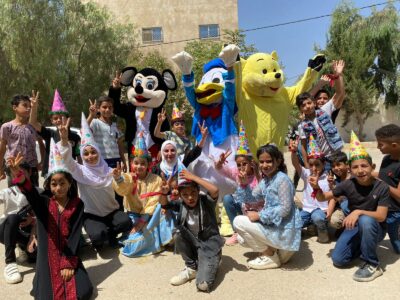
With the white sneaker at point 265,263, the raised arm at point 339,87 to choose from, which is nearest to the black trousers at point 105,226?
the white sneaker at point 265,263

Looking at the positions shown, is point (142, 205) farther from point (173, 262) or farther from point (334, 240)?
point (334, 240)

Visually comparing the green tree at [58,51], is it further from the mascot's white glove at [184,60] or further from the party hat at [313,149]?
the party hat at [313,149]

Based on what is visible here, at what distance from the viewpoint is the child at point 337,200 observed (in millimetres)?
3894

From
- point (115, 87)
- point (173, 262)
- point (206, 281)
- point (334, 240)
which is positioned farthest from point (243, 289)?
point (115, 87)

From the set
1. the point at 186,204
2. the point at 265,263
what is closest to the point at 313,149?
the point at 265,263

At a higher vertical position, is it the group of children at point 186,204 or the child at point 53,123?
the child at point 53,123

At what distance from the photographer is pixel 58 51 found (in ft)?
49.0

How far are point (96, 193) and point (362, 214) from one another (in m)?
2.77

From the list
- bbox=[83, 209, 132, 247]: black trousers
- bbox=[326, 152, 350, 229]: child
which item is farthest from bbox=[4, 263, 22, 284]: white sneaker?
bbox=[326, 152, 350, 229]: child

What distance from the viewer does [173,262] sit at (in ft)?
12.3

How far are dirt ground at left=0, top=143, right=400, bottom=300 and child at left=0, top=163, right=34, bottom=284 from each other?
16 cm

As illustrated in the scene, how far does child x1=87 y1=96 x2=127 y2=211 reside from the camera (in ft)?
15.6

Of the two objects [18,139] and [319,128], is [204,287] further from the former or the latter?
[18,139]

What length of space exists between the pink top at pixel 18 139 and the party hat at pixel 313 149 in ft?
11.3
